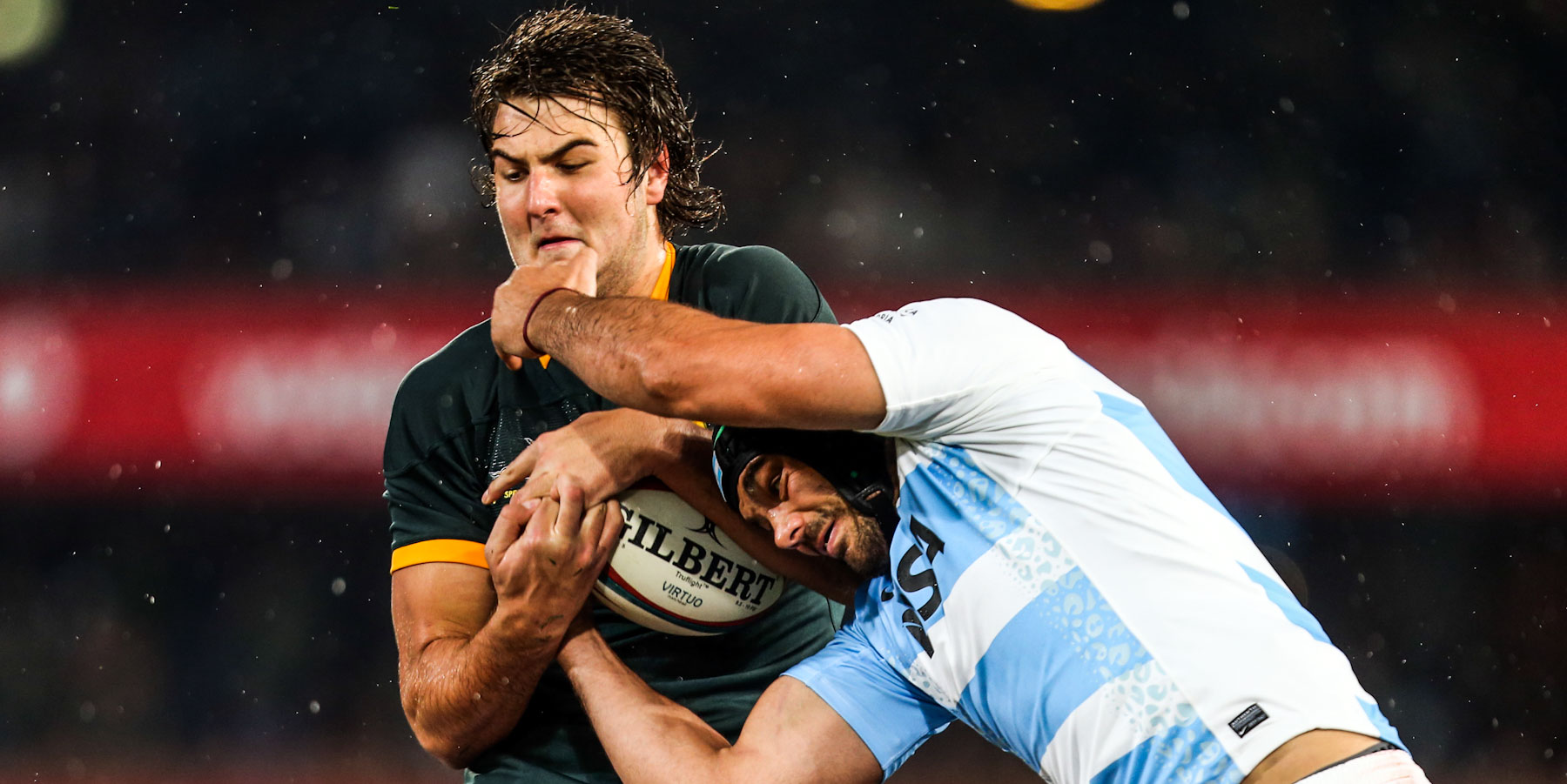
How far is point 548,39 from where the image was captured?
275 centimetres

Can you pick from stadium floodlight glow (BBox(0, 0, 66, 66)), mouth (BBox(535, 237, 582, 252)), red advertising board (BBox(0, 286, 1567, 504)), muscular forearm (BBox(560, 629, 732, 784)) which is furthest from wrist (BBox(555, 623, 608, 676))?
stadium floodlight glow (BBox(0, 0, 66, 66))

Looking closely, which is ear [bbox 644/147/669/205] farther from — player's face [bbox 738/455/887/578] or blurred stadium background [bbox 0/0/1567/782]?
blurred stadium background [bbox 0/0/1567/782]

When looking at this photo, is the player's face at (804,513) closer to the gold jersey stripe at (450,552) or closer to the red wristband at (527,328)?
the red wristband at (527,328)

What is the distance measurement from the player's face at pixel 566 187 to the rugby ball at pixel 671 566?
508 mm

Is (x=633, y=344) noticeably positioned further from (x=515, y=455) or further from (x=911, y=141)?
(x=911, y=141)

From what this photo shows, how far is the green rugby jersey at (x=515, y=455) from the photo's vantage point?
2641 millimetres

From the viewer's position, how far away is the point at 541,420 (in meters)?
2.66

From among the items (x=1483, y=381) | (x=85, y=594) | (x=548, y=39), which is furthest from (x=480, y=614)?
(x=1483, y=381)

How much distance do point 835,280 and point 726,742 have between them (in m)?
2.88

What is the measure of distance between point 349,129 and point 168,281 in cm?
94

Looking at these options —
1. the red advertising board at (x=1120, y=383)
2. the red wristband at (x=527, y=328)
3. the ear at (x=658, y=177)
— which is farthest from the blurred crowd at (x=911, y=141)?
the red wristband at (x=527, y=328)

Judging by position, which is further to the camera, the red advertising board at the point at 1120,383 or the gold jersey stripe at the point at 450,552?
the red advertising board at the point at 1120,383

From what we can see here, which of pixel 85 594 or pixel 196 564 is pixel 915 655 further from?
pixel 85 594

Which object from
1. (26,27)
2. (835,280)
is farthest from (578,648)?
(26,27)
